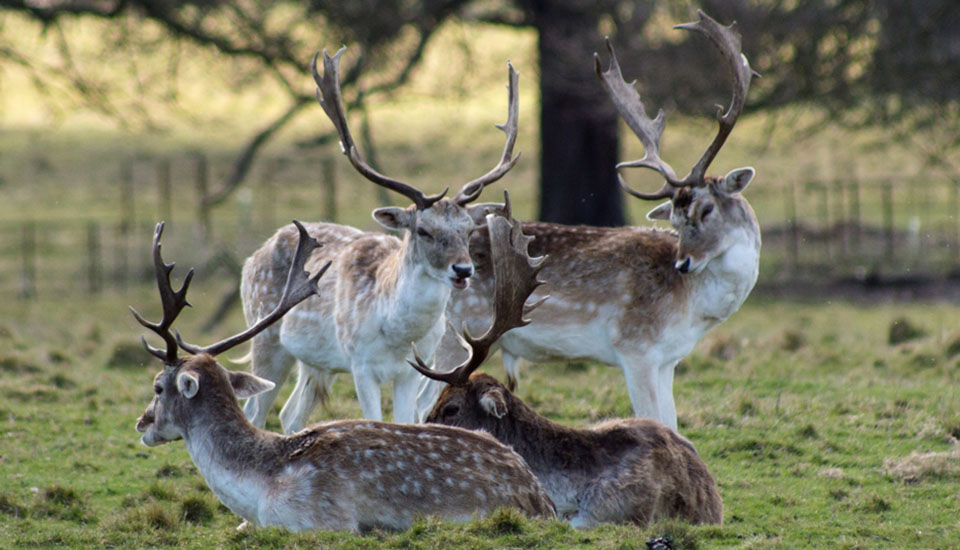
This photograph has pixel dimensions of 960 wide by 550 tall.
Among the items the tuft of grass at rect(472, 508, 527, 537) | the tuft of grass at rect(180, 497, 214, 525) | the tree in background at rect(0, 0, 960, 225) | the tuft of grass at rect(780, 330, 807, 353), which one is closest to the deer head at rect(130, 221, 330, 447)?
the tuft of grass at rect(180, 497, 214, 525)

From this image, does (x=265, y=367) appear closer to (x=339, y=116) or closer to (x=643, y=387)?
(x=339, y=116)

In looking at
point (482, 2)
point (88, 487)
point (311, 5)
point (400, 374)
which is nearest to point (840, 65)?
point (482, 2)

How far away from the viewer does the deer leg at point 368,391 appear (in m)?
7.72

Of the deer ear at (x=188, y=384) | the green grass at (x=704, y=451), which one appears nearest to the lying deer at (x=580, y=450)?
the green grass at (x=704, y=451)

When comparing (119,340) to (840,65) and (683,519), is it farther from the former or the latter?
(840,65)

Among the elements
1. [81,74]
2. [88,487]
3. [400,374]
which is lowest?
[88,487]

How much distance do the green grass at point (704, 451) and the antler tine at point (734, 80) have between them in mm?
1740

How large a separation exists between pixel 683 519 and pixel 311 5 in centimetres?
1332

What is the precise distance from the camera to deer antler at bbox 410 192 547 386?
6.93 meters

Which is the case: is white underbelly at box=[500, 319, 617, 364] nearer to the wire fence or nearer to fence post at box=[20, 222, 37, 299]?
the wire fence

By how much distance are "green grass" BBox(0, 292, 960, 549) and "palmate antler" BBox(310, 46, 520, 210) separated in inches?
79.8

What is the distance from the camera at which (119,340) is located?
13.1m

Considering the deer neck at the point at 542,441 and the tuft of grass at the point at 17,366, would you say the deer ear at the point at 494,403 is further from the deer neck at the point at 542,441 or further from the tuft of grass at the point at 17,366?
the tuft of grass at the point at 17,366

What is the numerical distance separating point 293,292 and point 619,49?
11926 millimetres
